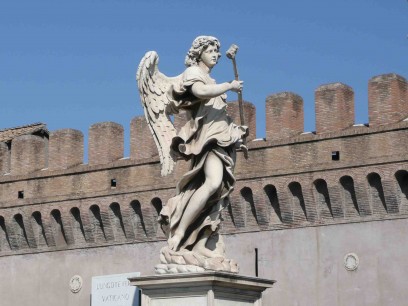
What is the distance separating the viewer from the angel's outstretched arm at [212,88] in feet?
24.5

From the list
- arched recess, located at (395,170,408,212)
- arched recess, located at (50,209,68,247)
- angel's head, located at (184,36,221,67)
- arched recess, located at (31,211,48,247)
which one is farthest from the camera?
arched recess, located at (31,211,48,247)

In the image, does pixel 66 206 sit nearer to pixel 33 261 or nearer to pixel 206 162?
pixel 33 261

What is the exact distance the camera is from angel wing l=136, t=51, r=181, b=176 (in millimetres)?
7980

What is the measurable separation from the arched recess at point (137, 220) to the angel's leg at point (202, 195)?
54.1 feet

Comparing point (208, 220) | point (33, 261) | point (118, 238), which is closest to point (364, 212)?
point (118, 238)

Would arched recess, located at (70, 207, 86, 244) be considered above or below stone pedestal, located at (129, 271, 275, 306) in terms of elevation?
above

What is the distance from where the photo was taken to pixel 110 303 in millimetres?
23984

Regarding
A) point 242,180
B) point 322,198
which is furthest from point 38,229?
point 322,198

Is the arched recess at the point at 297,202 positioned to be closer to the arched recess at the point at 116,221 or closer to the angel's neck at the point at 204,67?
the arched recess at the point at 116,221

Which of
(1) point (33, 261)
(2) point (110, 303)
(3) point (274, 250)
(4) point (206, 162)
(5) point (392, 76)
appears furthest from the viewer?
(1) point (33, 261)

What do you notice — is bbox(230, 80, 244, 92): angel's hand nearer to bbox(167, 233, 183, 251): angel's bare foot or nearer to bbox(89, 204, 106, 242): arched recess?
bbox(167, 233, 183, 251): angel's bare foot

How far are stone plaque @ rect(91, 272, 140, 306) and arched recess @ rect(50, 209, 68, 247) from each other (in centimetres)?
146

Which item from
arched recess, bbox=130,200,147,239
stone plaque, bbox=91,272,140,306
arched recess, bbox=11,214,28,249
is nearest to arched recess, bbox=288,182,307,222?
arched recess, bbox=130,200,147,239

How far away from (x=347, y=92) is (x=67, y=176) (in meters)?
7.36
